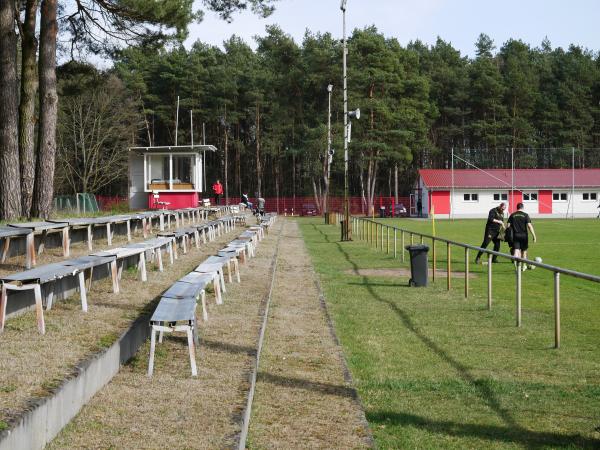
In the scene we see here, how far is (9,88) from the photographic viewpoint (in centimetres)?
1762

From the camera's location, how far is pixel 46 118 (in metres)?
18.7

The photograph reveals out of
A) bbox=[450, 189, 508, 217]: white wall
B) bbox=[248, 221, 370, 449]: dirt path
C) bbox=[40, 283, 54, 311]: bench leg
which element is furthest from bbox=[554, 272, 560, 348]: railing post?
bbox=[450, 189, 508, 217]: white wall

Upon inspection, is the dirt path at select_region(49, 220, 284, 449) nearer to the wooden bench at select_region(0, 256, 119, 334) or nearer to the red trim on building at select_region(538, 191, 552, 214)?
the wooden bench at select_region(0, 256, 119, 334)

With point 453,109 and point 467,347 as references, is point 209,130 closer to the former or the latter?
point 453,109

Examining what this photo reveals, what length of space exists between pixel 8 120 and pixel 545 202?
50.7 meters

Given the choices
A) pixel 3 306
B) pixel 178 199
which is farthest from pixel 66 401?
pixel 178 199

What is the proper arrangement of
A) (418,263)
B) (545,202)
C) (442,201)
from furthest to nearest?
(545,202) < (442,201) < (418,263)

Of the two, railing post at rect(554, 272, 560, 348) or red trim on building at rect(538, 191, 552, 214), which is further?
red trim on building at rect(538, 191, 552, 214)

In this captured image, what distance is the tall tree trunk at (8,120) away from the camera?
17.4m

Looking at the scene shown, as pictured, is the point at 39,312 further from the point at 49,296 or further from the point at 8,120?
the point at 8,120

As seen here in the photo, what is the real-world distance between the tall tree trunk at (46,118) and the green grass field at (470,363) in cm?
735

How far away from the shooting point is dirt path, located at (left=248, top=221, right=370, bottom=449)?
578cm

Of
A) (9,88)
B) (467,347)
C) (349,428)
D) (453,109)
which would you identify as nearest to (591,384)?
(467,347)

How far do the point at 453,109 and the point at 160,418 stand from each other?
73.5m
